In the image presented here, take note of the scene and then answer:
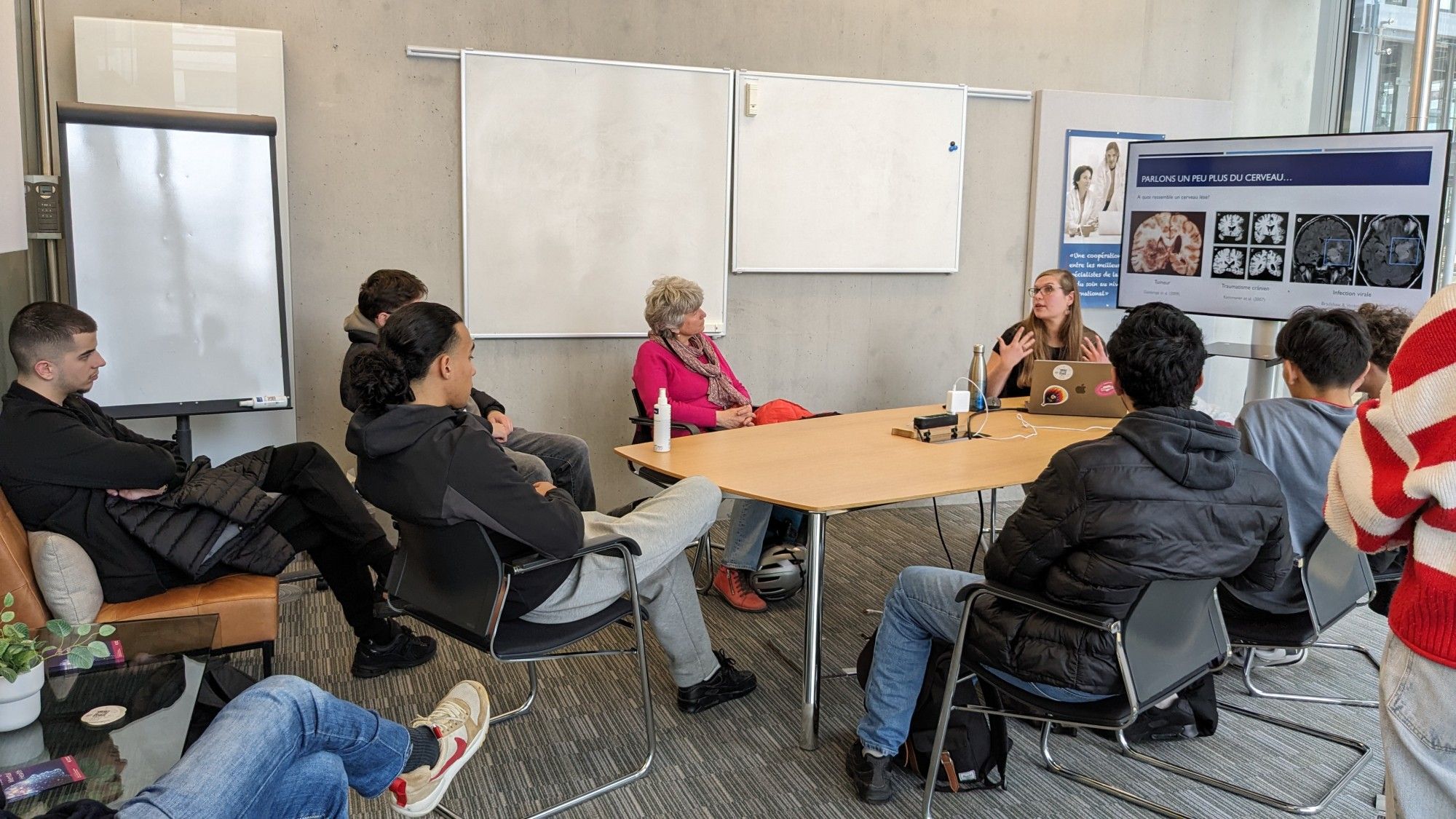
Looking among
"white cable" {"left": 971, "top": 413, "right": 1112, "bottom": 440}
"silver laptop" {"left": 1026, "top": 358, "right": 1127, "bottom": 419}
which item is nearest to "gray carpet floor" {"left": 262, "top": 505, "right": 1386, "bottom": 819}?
"white cable" {"left": 971, "top": 413, "right": 1112, "bottom": 440}

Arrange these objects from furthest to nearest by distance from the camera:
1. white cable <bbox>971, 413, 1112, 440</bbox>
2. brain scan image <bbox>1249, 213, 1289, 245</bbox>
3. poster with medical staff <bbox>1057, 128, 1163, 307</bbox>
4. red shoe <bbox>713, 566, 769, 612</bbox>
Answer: poster with medical staff <bbox>1057, 128, 1163, 307</bbox> → brain scan image <bbox>1249, 213, 1289, 245</bbox> → red shoe <bbox>713, 566, 769, 612</bbox> → white cable <bbox>971, 413, 1112, 440</bbox>

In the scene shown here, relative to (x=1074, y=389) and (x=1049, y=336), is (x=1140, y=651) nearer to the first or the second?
(x=1074, y=389)

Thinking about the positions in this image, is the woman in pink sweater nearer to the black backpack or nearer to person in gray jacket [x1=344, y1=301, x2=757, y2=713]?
person in gray jacket [x1=344, y1=301, x2=757, y2=713]

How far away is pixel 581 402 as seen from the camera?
5.24 metres

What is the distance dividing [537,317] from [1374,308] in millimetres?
3375

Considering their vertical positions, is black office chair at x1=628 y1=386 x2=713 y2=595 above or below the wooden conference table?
below

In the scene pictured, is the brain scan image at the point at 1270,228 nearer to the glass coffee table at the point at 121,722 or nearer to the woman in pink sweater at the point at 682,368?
→ the woman in pink sweater at the point at 682,368

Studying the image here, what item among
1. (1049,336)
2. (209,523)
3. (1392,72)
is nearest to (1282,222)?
(1049,336)

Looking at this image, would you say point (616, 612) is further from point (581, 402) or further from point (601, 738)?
point (581, 402)

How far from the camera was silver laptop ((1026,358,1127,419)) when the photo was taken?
166 inches

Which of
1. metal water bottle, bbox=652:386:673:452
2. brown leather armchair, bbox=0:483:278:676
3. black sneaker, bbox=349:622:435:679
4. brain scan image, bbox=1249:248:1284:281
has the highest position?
brain scan image, bbox=1249:248:1284:281

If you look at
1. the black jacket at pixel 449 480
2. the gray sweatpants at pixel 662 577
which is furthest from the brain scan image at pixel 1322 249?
the black jacket at pixel 449 480

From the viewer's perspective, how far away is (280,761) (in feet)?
6.44

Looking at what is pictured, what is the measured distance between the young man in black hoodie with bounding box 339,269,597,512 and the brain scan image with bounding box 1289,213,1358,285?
3.36 metres
